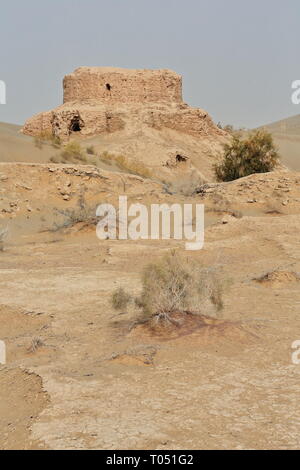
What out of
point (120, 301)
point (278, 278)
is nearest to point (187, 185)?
point (278, 278)

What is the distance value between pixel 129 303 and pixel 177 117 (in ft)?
88.3

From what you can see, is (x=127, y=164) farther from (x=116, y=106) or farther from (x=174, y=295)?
(x=174, y=295)

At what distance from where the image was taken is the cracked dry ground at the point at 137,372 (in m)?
3.95

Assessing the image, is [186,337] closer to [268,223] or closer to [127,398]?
[127,398]

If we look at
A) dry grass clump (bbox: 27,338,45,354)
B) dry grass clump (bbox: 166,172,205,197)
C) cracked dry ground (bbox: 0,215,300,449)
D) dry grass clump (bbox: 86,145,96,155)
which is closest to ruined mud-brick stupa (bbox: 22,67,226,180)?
dry grass clump (bbox: 166,172,205,197)

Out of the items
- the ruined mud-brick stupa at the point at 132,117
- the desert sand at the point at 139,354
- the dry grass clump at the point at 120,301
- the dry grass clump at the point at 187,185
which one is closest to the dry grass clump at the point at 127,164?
the dry grass clump at the point at 187,185

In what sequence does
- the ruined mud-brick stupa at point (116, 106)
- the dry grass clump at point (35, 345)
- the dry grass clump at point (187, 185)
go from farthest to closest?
the ruined mud-brick stupa at point (116, 106), the dry grass clump at point (187, 185), the dry grass clump at point (35, 345)

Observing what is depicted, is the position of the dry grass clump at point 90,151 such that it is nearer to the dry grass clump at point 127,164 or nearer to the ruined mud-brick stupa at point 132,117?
the dry grass clump at point 127,164

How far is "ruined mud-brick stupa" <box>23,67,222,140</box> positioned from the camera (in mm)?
31875

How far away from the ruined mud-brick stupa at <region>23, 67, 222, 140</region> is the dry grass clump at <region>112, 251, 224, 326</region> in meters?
25.4

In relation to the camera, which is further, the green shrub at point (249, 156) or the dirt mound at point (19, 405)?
the green shrub at point (249, 156)

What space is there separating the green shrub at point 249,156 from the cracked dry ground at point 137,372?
16.2 metres

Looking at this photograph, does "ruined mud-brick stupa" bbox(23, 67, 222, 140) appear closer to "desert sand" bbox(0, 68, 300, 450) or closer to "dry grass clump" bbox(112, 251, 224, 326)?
"desert sand" bbox(0, 68, 300, 450)
